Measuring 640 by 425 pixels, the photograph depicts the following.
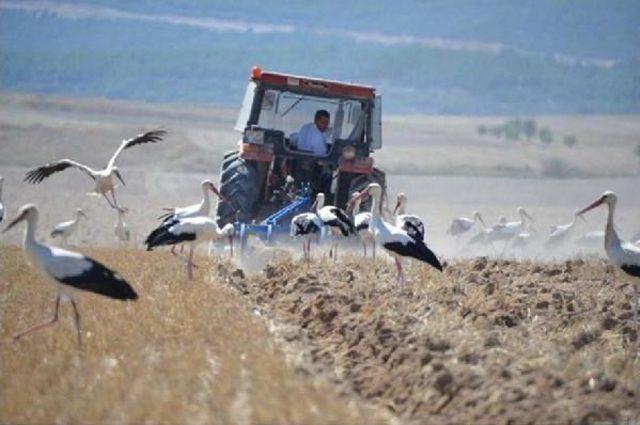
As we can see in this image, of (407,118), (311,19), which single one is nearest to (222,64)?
(407,118)

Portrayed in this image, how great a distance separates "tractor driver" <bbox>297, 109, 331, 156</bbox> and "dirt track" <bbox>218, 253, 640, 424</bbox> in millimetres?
2537

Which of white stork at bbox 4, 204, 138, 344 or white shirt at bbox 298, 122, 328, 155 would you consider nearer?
white stork at bbox 4, 204, 138, 344

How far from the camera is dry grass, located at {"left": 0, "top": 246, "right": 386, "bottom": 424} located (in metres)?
7.74

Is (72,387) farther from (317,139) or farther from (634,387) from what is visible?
(317,139)

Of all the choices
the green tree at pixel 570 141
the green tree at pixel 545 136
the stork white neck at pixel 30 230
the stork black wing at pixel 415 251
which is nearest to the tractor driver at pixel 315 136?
the stork black wing at pixel 415 251

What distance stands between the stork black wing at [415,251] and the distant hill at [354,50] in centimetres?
9086

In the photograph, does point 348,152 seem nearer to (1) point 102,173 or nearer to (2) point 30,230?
(1) point 102,173

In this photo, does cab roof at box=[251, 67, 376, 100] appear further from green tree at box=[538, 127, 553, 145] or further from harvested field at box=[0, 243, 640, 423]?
green tree at box=[538, 127, 553, 145]

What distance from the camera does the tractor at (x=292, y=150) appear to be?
55.4ft

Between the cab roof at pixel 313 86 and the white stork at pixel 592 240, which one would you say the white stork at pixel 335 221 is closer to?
the cab roof at pixel 313 86

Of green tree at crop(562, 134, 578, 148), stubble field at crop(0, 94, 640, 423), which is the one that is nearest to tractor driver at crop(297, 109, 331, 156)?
stubble field at crop(0, 94, 640, 423)

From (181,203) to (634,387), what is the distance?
2837 cm

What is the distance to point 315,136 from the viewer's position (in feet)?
56.5

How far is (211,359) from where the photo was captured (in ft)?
30.2
